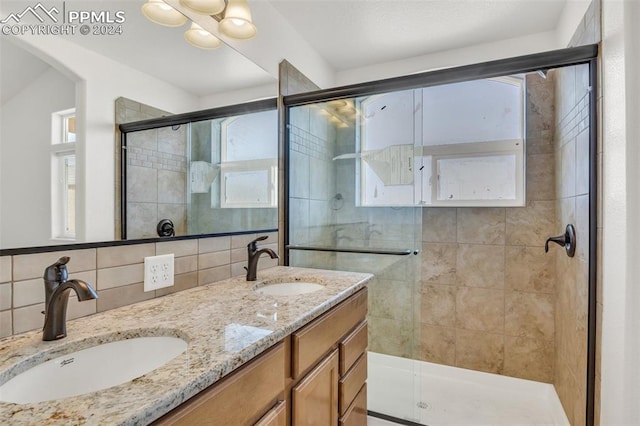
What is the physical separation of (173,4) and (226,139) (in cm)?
59

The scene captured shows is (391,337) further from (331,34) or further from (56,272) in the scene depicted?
(331,34)

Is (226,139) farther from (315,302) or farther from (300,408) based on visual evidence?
(300,408)

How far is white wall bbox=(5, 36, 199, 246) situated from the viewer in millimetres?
949

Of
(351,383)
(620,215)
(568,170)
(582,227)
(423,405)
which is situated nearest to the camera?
(620,215)

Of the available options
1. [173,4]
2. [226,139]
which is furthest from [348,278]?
[173,4]

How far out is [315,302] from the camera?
3.77 feet

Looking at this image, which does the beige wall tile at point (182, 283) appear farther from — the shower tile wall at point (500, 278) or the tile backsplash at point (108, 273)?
the shower tile wall at point (500, 278)

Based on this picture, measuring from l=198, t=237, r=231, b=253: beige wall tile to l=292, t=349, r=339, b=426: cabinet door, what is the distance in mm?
698

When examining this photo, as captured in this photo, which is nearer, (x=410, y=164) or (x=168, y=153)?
(x=168, y=153)

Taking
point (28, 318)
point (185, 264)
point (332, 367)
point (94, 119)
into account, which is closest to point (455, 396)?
point (332, 367)

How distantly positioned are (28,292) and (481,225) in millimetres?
2461

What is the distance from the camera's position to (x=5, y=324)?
817 millimetres

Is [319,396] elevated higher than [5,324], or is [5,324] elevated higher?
[5,324]

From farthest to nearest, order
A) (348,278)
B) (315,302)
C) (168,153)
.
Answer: (348,278), (168,153), (315,302)
